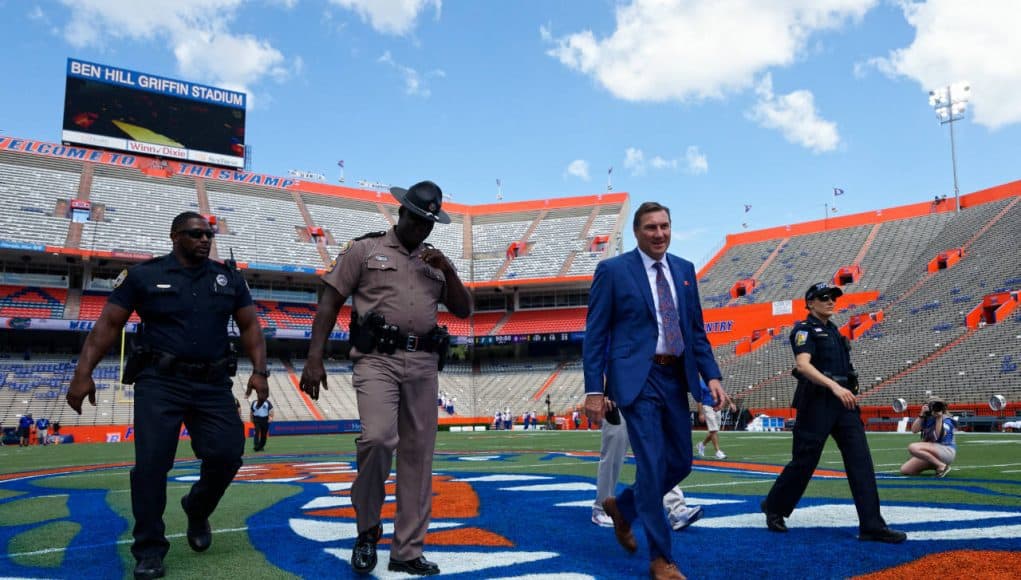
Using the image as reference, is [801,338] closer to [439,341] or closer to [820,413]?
[820,413]

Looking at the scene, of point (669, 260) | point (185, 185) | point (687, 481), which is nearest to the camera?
point (669, 260)

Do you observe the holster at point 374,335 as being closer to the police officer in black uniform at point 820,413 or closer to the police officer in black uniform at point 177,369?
the police officer in black uniform at point 177,369

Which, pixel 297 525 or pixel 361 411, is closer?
pixel 361 411

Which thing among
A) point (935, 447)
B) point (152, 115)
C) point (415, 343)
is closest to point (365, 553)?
point (415, 343)

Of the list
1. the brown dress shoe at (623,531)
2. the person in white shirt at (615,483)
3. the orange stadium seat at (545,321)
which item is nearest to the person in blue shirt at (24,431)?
the orange stadium seat at (545,321)

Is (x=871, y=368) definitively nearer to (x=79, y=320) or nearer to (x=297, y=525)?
(x=297, y=525)

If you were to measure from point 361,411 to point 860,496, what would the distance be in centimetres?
320

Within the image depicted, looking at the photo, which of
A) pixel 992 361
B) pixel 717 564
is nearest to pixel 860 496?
pixel 717 564

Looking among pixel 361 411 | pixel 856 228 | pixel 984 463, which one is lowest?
pixel 984 463

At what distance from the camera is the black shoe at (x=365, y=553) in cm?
386

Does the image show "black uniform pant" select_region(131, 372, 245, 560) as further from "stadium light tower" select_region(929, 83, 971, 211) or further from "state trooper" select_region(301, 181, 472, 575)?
"stadium light tower" select_region(929, 83, 971, 211)

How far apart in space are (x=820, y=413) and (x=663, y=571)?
2.12 metres

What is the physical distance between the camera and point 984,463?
10648 millimetres

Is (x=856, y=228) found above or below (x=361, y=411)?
above
